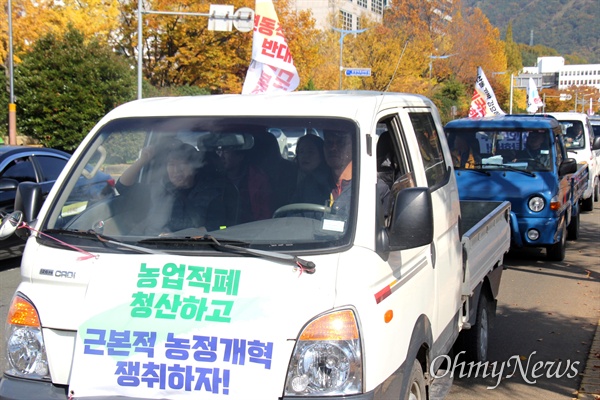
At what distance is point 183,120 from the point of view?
3996 mm

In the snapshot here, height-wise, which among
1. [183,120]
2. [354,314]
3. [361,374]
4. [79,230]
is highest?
[183,120]

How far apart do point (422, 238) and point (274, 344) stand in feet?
3.07

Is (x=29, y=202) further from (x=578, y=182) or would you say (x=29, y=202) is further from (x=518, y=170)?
(x=578, y=182)

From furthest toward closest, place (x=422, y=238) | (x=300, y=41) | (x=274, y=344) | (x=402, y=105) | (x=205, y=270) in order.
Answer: (x=300, y=41), (x=402, y=105), (x=422, y=238), (x=205, y=270), (x=274, y=344)

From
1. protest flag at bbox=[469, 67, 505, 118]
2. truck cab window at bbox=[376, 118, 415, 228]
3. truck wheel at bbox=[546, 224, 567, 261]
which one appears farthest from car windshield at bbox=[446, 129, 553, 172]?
truck cab window at bbox=[376, 118, 415, 228]

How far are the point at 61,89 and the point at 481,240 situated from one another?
90.4 feet

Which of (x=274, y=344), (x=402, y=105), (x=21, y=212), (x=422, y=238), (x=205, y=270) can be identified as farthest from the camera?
(x=402, y=105)

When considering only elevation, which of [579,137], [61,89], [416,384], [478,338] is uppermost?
[61,89]

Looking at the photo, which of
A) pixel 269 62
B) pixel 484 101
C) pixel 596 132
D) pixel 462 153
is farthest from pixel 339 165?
pixel 596 132

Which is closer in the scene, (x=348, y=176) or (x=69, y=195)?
(x=348, y=176)

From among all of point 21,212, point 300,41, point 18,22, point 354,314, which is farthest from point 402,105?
point 300,41

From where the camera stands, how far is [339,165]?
365 centimetres

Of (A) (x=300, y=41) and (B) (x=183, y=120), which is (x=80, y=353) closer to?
(B) (x=183, y=120)

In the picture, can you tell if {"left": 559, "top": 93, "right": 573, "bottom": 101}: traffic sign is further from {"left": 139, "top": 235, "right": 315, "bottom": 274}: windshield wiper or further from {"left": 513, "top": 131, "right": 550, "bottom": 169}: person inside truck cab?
{"left": 139, "top": 235, "right": 315, "bottom": 274}: windshield wiper
